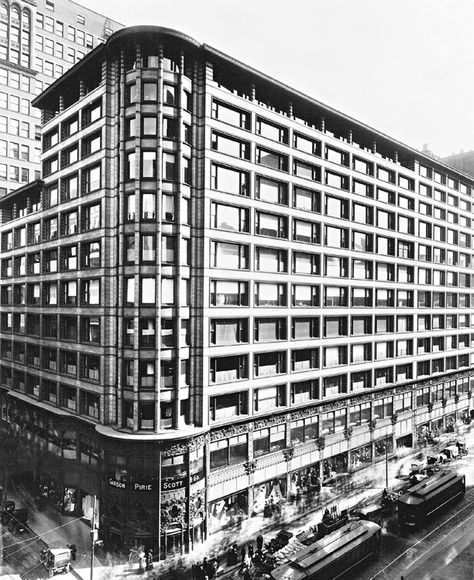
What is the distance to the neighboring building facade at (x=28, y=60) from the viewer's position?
5425cm

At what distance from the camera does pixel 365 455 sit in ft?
145

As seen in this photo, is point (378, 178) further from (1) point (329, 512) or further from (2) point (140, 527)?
(2) point (140, 527)

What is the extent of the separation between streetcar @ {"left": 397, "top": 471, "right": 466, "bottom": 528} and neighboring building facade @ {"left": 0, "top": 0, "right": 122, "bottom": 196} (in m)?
56.3

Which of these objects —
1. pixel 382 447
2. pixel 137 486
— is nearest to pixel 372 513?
pixel 382 447

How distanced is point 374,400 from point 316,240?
18.0 metres

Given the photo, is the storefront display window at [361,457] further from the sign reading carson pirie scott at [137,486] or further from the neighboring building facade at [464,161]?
the neighboring building facade at [464,161]

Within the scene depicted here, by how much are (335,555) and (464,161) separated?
77385 millimetres

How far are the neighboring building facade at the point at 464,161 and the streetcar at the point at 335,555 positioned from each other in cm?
7182

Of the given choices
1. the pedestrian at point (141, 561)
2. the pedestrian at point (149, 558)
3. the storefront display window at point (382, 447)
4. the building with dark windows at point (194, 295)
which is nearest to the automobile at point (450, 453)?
the building with dark windows at point (194, 295)

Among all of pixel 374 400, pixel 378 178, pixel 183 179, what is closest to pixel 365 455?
pixel 374 400

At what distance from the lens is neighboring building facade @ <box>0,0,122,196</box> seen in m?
54.2

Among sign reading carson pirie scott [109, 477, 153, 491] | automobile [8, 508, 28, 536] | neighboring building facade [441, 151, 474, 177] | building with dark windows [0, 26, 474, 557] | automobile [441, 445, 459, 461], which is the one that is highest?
neighboring building facade [441, 151, 474, 177]

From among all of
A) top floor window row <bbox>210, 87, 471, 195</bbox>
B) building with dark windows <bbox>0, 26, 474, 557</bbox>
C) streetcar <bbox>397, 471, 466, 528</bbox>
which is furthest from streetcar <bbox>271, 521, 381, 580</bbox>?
top floor window row <bbox>210, 87, 471, 195</bbox>

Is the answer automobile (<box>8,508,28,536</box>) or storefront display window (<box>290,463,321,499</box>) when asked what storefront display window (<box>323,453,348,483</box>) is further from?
automobile (<box>8,508,28,536</box>)
